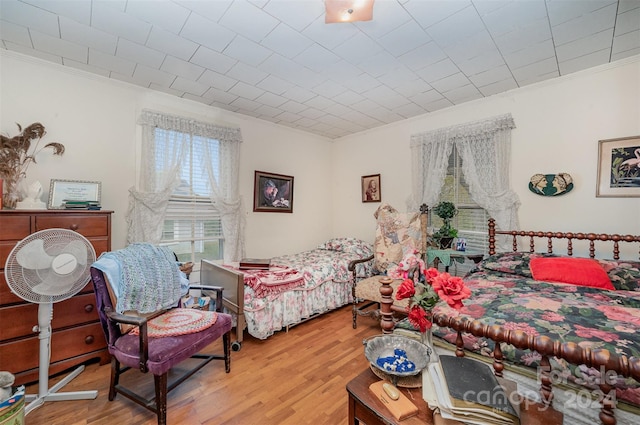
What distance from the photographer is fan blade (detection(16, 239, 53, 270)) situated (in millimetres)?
1672

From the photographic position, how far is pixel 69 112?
2.53 m

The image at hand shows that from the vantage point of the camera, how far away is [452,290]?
3.46 ft

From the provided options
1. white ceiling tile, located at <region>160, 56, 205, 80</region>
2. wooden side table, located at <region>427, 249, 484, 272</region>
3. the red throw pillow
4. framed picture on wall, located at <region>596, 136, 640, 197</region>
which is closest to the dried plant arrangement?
white ceiling tile, located at <region>160, 56, 205, 80</region>

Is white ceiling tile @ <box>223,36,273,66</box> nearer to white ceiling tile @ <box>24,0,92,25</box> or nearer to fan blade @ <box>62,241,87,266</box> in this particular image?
white ceiling tile @ <box>24,0,92,25</box>

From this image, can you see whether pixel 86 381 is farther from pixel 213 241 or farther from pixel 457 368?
pixel 457 368

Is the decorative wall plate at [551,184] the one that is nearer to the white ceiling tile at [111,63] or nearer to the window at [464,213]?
the window at [464,213]

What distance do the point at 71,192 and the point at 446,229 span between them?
159 inches

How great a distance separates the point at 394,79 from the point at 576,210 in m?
2.34

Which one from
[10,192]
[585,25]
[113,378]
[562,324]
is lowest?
[113,378]

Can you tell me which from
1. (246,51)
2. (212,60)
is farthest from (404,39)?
(212,60)

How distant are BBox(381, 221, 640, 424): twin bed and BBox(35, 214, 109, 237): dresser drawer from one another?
2.53 meters

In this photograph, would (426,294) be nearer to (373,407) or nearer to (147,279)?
A: (373,407)

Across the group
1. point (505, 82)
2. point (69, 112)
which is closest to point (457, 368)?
point (505, 82)

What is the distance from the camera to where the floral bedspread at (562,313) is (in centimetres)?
116
